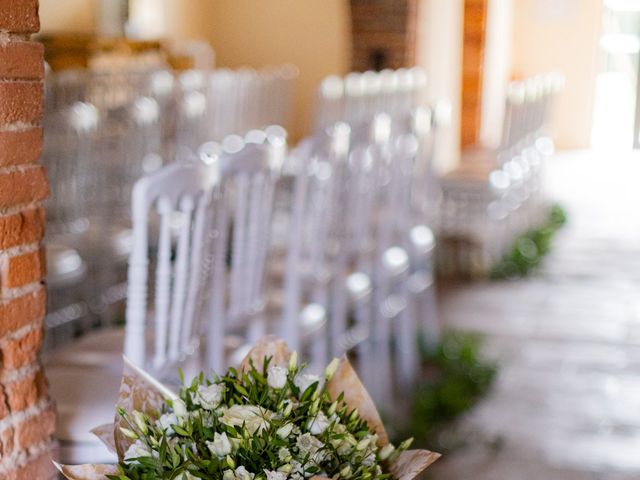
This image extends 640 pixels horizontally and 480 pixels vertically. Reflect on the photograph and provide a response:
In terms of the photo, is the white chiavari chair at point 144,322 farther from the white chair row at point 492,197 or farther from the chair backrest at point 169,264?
the white chair row at point 492,197

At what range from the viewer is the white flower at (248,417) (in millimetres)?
1286

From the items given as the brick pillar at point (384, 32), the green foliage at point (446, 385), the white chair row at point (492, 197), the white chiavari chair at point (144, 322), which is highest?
the brick pillar at point (384, 32)

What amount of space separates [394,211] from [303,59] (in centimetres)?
538

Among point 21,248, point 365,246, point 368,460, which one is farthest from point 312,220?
point 368,460

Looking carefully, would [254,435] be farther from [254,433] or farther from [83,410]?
A: [83,410]

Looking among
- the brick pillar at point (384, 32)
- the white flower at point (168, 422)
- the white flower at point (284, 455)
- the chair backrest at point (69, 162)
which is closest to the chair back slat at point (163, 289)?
the white flower at point (168, 422)

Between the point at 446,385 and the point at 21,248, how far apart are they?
253 centimetres

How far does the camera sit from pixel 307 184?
3078 mm

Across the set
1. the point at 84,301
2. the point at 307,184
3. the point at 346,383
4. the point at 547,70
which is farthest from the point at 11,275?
the point at 547,70

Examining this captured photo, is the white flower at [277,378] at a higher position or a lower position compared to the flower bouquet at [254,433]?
higher

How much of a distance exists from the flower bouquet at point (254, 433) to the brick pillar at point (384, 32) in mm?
6032

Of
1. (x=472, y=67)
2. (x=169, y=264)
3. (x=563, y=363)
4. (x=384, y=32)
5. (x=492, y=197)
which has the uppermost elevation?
(x=384, y=32)

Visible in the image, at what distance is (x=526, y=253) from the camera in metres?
6.41

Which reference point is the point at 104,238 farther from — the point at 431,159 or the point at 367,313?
the point at 431,159
